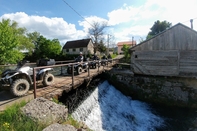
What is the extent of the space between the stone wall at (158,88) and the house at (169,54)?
1.59ft

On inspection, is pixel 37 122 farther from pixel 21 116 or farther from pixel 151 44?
pixel 151 44

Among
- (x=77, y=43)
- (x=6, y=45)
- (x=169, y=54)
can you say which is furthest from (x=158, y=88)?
(x=77, y=43)

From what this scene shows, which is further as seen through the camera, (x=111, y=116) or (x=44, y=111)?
(x=111, y=116)

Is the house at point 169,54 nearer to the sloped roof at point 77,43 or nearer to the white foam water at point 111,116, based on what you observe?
the white foam water at point 111,116

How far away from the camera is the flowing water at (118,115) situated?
17.1 feet

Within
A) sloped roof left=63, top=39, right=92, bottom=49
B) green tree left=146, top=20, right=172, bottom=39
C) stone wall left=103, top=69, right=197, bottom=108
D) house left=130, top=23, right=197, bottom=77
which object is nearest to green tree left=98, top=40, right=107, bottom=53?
sloped roof left=63, top=39, right=92, bottom=49

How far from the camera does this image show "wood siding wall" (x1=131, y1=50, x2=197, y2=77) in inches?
331

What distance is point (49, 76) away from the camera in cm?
520

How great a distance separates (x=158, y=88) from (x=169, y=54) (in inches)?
98.2

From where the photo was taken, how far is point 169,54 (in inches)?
348

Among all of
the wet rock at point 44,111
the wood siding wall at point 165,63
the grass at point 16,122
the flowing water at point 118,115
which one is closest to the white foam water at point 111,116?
the flowing water at point 118,115

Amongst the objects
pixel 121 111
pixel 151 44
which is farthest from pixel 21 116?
pixel 151 44

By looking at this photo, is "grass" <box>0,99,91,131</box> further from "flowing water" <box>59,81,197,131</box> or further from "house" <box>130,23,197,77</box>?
"house" <box>130,23,197,77</box>

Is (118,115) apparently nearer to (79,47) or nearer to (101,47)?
(101,47)
